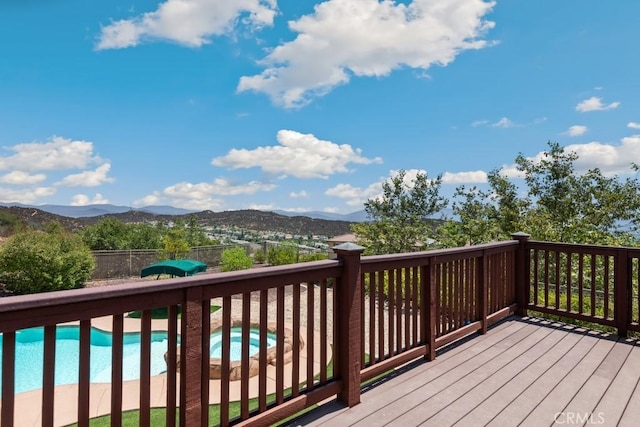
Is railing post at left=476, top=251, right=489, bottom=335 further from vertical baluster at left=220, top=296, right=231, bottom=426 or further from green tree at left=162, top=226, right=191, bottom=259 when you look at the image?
green tree at left=162, top=226, right=191, bottom=259

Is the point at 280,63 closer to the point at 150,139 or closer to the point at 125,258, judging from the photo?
the point at 125,258

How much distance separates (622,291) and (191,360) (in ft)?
14.6

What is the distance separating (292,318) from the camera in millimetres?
2498

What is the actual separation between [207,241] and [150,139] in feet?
23.6

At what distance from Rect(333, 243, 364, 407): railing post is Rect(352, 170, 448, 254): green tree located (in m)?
8.61

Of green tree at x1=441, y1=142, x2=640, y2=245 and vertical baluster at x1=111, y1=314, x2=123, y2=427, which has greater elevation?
green tree at x1=441, y1=142, x2=640, y2=245

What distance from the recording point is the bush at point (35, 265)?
36.4ft

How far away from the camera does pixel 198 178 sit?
116ft

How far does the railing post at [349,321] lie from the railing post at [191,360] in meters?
1.01

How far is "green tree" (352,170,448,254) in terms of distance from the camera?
10992 mm

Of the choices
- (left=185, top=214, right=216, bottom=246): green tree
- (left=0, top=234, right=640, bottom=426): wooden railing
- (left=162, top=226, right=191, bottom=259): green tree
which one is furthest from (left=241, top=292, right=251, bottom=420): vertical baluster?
(left=185, top=214, right=216, bottom=246): green tree

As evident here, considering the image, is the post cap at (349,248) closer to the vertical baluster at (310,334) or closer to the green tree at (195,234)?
the vertical baluster at (310,334)

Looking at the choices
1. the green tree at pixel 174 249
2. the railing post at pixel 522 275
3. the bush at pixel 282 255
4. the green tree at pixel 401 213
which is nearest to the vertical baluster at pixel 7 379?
the railing post at pixel 522 275

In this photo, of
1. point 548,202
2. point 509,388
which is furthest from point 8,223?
point 548,202
